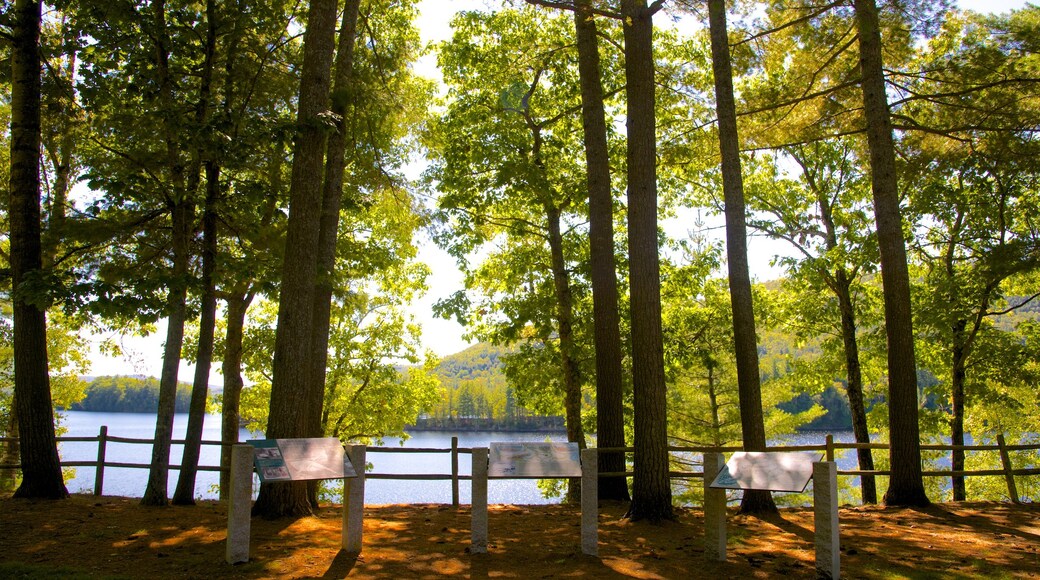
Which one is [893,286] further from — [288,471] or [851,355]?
[288,471]

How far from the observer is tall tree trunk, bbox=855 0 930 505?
9.47 m

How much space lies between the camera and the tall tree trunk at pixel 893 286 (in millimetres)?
9469

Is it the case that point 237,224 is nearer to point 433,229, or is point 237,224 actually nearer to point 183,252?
point 183,252

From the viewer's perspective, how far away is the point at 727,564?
19.9 feet

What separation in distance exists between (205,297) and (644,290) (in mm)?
6191

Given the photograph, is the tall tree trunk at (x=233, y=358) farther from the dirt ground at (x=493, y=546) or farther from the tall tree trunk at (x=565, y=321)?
the tall tree trunk at (x=565, y=321)

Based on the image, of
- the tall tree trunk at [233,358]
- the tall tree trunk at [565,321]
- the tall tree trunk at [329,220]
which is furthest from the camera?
the tall tree trunk at [565,321]

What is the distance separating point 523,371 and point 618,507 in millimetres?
5794

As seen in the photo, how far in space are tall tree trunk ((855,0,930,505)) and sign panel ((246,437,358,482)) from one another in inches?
304

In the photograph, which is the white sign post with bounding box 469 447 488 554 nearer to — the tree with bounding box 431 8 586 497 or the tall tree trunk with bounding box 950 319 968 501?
the tree with bounding box 431 8 586 497

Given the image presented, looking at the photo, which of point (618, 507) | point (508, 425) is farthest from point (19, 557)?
point (508, 425)

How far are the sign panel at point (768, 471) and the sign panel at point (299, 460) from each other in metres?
3.40

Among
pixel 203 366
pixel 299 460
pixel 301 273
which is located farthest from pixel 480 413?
pixel 299 460

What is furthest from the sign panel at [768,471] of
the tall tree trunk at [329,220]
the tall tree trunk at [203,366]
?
the tall tree trunk at [203,366]
